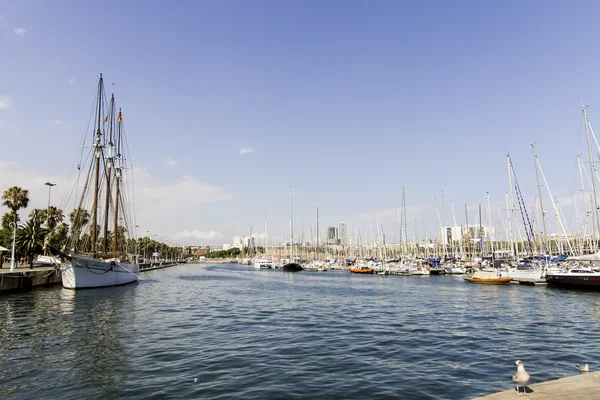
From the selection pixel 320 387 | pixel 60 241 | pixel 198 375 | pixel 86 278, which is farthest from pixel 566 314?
pixel 60 241

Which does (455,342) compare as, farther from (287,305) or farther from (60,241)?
(60,241)

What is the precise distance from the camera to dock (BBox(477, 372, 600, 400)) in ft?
28.7

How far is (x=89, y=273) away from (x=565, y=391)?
56.0 meters

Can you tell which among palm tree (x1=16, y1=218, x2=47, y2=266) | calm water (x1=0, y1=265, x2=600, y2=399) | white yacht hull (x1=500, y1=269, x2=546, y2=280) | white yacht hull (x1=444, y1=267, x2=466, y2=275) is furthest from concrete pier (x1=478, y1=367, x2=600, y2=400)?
white yacht hull (x1=444, y1=267, x2=466, y2=275)

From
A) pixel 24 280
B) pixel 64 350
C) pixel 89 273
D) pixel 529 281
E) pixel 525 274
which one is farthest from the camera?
pixel 525 274

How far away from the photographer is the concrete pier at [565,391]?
344 inches

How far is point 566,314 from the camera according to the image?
1212 inches

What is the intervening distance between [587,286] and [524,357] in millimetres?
43495

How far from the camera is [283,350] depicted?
59.4ft

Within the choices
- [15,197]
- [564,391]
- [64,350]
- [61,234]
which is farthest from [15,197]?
[564,391]

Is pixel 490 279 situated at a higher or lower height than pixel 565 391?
lower

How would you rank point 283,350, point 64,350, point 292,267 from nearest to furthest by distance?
point 64,350, point 283,350, point 292,267

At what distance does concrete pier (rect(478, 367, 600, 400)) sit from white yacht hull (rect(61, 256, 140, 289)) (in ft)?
175

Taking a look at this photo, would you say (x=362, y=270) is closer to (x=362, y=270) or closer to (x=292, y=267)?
(x=362, y=270)
